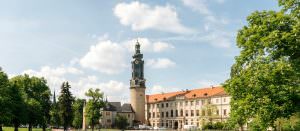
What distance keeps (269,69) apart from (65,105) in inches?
2808

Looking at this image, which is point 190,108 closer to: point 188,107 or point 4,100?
point 188,107

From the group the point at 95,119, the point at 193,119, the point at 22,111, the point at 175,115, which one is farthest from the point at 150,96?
the point at 22,111

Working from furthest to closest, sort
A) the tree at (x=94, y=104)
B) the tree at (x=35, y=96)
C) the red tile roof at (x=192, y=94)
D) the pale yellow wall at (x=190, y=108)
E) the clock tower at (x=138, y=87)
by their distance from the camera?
the clock tower at (x=138, y=87), the red tile roof at (x=192, y=94), the pale yellow wall at (x=190, y=108), the tree at (x=94, y=104), the tree at (x=35, y=96)

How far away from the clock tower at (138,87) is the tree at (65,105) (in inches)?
1258

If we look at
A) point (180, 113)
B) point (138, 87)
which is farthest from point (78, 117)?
point (180, 113)

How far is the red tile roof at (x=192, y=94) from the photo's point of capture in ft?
335

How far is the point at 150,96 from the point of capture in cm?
13488

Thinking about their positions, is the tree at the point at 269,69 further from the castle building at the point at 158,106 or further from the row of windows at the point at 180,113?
the castle building at the point at 158,106

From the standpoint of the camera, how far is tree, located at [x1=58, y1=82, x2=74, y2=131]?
88.1 metres

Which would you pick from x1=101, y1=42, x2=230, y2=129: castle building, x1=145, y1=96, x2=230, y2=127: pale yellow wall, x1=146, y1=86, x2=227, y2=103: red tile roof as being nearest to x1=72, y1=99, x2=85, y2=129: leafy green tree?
x1=101, y1=42, x2=230, y2=129: castle building

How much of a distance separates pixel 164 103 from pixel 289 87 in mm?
101324

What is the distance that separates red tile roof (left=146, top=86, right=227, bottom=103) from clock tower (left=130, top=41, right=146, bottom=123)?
8.22 meters

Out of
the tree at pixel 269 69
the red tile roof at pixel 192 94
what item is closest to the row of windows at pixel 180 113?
the red tile roof at pixel 192 94

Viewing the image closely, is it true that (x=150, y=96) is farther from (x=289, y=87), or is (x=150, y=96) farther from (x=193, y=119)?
(x=289, y=87)
